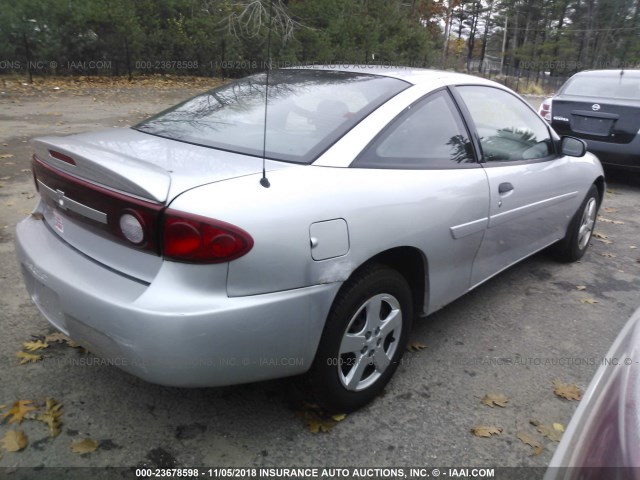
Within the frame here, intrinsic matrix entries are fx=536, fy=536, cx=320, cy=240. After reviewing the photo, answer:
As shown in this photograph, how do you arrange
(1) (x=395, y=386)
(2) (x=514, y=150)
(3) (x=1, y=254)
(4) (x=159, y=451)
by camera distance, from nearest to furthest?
(4) (x=159, y=451), (1) (x=395, y=386), (2) (x=514, y=150), (3) (x=1, y=254)

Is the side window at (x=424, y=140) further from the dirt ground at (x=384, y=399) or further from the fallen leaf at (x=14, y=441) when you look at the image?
the fallen leaf at (x=14, y=441)

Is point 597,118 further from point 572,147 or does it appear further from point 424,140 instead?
point 424,140

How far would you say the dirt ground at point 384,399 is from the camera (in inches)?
90.7

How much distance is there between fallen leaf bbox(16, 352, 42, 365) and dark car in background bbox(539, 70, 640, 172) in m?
7.10

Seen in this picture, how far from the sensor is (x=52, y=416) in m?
2.41

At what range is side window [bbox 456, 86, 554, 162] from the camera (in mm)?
3297

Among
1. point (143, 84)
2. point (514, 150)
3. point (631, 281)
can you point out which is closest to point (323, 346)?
point (514, 150)

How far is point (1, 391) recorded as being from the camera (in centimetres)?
258

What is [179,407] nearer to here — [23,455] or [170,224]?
[23,455]

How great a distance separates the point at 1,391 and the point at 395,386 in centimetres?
195

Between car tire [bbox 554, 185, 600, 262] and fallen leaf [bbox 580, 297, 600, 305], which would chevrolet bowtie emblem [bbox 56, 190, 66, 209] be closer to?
fallen leaf [bbox 580, 297, 600, 305]

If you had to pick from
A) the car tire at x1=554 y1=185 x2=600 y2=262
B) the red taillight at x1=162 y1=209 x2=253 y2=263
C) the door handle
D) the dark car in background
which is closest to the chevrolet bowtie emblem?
the red taillight at x1=162 y1=209 x2=253 y2=263

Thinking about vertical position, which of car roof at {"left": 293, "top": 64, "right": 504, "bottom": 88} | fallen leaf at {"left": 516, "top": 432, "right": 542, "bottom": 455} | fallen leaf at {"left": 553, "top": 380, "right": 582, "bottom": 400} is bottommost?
fallen leaf at {"left": 516, "top": 432, "right": 542, "bottom": 455}

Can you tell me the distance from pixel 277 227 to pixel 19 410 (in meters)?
1.53
